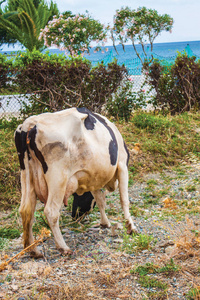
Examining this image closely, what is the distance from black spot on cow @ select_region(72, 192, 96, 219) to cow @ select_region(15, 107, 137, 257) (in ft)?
2.16

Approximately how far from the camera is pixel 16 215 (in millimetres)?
5516

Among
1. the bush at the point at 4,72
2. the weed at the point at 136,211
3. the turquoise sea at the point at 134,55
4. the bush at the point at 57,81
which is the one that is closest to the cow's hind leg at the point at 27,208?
the weed at the point at 136,211

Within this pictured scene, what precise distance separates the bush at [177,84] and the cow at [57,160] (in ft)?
21.2

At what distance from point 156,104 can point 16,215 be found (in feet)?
20.3

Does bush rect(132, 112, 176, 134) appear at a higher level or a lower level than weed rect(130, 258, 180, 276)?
higher

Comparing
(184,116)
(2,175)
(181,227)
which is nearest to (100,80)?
(184,116)

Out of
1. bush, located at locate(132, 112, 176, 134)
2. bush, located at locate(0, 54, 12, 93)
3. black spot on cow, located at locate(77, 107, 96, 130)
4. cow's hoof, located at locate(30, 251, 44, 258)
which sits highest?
bush, located at locate(0, 54, 12, 93)

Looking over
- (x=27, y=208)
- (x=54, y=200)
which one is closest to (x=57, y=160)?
(x=54, y=200)

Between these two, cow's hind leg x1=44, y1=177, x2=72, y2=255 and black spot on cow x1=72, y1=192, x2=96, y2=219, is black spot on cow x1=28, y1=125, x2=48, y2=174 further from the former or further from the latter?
black spot on cow x1=72, y1=192, x2=96, y2=219

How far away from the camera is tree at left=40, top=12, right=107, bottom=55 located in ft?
57.8

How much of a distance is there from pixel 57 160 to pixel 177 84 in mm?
7476

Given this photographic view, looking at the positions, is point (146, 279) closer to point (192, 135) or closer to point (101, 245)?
point (101, 245)

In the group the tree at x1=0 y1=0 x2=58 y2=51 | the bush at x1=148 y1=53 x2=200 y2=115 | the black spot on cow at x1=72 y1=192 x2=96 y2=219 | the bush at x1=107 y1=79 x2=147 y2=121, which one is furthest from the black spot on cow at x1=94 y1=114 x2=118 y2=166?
the tree at x1=0 y1=0 x2=58 y2=51

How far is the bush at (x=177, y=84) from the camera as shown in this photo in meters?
10.5
